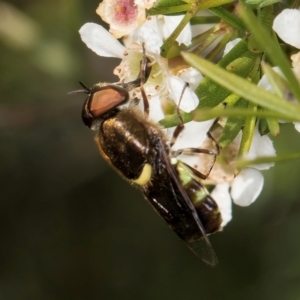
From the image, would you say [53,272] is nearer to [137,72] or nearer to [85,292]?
[85,292]

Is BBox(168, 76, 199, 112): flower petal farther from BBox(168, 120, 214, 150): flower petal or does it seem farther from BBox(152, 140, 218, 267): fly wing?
BBox(152, 140, 218, 267): fly wing

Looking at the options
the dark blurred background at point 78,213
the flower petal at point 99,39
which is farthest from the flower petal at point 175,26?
the dark blurred background at point 78,213

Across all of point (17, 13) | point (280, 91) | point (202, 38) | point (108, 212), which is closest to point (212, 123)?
point (202, 38)

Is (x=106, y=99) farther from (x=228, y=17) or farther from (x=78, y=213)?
(x=78, y=213)

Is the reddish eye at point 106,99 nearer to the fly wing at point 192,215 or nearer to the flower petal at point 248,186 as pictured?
the fly wing at point 192,215

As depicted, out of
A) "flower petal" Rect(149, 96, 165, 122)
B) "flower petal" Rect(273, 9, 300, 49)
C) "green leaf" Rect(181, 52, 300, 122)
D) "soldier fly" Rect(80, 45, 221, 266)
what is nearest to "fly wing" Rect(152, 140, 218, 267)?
"soldier fly" Rect(80, 45, 221, 266)

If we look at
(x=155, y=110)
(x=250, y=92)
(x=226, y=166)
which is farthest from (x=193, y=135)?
(x=250, y=92)
